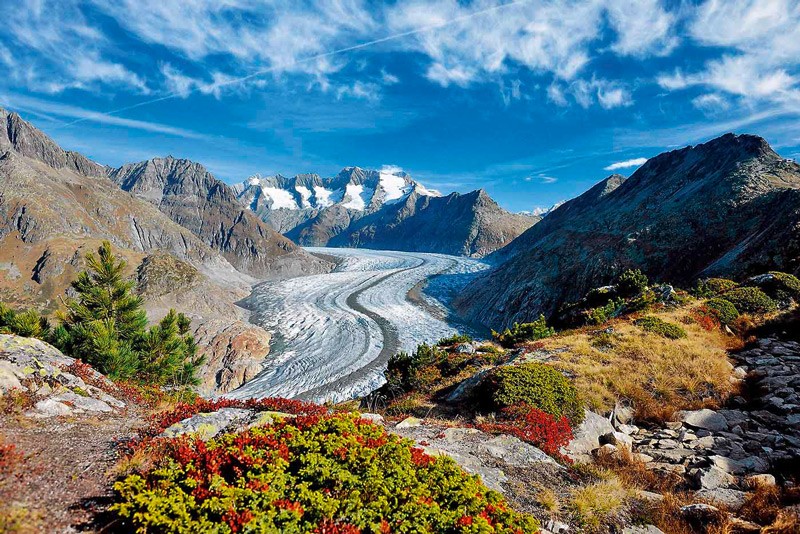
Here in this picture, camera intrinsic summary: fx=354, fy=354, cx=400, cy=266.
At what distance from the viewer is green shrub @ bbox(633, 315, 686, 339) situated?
19.3m

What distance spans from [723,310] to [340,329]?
6884 cm

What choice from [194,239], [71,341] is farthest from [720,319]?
[194,239]

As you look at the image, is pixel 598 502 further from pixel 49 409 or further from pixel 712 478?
pixel 49 409

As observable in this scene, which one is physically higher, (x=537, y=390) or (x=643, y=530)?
(x=537, y=390)

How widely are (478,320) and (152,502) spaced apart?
277 ft

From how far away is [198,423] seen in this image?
9.00 metres

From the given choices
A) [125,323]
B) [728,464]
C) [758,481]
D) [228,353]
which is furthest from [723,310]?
[228,353]

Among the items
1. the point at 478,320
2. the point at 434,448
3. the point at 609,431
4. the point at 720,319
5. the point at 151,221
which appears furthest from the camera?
the point at 151,221

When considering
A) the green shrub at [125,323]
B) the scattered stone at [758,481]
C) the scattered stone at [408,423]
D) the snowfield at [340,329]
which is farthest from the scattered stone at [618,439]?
the snowfield at [340,329]

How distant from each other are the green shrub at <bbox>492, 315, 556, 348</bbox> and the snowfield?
29.3 m

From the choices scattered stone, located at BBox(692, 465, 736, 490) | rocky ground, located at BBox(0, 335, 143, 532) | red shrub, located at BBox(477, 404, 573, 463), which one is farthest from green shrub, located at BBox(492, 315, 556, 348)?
rocky ground, located at BBox(0, 335, 143, 532)

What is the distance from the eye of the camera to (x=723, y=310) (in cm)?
2200

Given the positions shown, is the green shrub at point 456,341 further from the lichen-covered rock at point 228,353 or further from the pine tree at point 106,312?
the lichen-covered rock at point 228,353

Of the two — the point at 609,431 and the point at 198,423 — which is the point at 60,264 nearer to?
the point at 198,423
